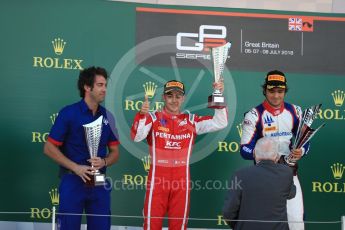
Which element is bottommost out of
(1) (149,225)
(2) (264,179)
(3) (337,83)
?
(1) (149,225)

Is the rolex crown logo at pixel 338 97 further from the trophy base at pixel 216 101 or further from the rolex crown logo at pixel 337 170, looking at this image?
→ the trophy base at pixel 216 101

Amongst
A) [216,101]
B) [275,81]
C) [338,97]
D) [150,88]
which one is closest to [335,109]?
[338,97]

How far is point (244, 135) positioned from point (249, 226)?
1.35 metres

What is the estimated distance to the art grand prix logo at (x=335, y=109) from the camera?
621 centimetres

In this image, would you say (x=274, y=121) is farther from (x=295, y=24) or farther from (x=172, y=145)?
(x=295, y=24)

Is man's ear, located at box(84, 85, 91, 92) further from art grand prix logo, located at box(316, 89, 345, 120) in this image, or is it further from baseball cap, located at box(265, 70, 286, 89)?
art grand prix logo, located at box(316, 89, 345, 120)

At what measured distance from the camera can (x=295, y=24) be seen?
245 inches

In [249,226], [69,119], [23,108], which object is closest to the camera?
[249,226]

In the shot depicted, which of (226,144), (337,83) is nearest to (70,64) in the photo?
(226,144)

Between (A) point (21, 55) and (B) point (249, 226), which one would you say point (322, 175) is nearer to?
(B) point (249, 226)

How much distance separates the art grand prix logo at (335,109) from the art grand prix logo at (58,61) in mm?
2191

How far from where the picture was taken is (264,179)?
4094 mm

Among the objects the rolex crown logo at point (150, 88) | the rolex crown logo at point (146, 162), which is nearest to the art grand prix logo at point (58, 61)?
the rolex crown logo at point (150, 88)

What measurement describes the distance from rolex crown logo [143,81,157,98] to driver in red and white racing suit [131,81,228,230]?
661 mm
